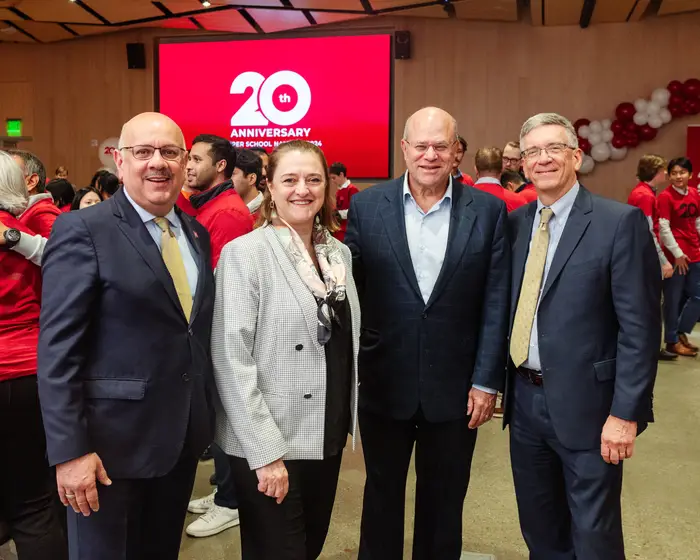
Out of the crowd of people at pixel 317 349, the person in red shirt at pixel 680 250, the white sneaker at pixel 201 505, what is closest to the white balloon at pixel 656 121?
the person in red shirt at pixel 680 250

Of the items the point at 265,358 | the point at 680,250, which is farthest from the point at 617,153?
the point at 265,358

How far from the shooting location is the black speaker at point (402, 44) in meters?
9.00

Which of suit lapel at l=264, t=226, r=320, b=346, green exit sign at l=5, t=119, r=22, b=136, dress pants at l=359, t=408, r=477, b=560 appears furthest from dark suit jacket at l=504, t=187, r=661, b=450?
green exit sign at l=5, t=119, r=22, b=136

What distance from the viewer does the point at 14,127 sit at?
10812 mm

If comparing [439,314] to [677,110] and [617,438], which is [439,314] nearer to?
[617,438]

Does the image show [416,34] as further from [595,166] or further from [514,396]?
[514,396]

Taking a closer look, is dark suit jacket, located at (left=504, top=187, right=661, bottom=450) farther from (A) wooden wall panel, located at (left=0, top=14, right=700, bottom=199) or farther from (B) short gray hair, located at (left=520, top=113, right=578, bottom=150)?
(A) wooden wall panel, located at (left=0, top=14, right=700, bottom=199)

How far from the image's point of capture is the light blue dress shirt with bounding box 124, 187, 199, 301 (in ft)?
5.39

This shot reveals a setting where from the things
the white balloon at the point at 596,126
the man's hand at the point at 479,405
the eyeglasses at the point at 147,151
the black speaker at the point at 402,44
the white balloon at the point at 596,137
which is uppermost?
the black speaker at the point at 402,44

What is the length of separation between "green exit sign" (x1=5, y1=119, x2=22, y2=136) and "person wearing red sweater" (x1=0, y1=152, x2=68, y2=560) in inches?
392

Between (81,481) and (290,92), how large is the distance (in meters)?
8.76

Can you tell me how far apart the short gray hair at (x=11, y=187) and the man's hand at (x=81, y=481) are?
100 cm

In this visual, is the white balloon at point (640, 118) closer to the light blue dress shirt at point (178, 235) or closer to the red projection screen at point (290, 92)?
the red projection screen at point (290, 92)

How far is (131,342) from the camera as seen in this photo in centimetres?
155
